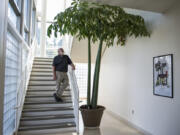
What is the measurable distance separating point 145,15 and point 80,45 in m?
2.68

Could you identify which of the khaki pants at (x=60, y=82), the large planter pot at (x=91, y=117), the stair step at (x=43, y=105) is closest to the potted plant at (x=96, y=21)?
the khaki pants at (x=60, y=82)

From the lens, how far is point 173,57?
293 cm

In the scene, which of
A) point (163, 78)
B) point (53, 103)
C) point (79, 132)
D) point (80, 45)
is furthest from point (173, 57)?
point (80, 45)

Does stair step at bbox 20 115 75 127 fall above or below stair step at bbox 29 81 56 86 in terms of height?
below

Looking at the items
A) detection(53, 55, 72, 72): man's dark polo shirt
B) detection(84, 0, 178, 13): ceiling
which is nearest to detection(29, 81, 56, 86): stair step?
detection(53, 55, 72, 72): man's dark polo shirt

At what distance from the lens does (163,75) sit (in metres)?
3.16

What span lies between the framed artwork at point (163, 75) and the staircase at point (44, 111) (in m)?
2.12

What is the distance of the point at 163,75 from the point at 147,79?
541 mm

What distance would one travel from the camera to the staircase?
145 inches

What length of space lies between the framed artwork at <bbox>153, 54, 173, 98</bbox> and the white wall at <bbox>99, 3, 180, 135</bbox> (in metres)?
0.09

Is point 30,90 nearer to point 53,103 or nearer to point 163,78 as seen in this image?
point 53,103

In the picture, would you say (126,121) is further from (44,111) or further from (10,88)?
(10,88)

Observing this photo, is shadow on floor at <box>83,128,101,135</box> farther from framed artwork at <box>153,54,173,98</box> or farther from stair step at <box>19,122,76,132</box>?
framed artwork at <box>153,54,173,98</box>

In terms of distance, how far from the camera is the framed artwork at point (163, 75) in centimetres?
298
